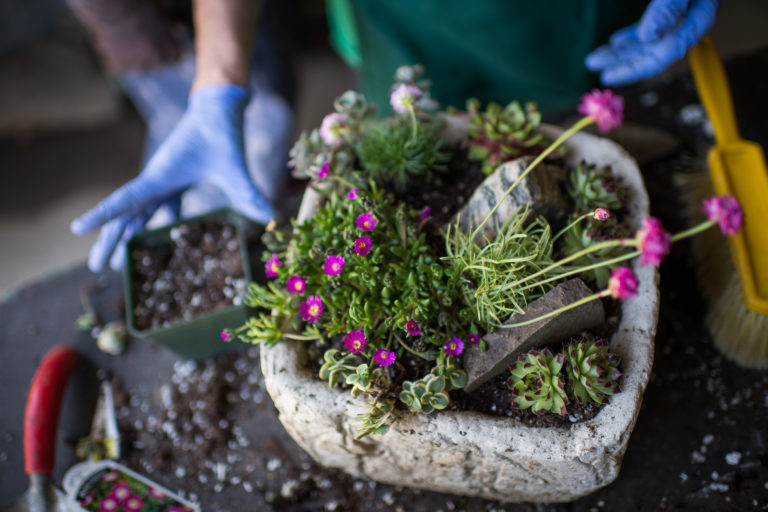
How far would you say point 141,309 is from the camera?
129 centimetres

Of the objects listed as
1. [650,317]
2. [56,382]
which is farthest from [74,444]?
[650,317]

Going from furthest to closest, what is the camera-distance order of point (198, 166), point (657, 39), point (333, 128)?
point (198, 166) < point (657, 39) < point (333, 128)

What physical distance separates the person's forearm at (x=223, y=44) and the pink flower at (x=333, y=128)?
0.47 m

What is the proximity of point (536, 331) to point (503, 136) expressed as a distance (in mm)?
454

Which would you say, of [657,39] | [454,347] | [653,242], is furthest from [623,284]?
[657,39]

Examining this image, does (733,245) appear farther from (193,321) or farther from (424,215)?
(193,321)

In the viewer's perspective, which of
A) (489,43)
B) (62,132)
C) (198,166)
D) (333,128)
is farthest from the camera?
(62,132)

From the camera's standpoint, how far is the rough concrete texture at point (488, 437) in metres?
0.88

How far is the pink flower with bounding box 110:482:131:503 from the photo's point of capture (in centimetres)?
119

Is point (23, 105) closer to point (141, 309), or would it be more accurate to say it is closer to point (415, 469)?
point (141, 309)

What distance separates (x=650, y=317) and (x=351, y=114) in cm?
73

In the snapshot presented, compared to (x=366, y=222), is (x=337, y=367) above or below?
below

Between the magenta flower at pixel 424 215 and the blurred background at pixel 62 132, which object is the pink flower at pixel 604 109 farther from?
the blurred background at pixel 62 132

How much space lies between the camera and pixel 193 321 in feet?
3.90
